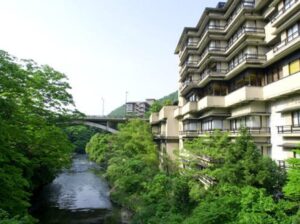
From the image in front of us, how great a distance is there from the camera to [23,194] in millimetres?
12859

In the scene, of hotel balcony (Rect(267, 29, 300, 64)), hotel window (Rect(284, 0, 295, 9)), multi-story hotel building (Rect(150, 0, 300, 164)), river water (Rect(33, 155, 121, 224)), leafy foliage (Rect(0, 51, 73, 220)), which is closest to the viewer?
leafy foliage (Rect(0, 51, 73, 220))

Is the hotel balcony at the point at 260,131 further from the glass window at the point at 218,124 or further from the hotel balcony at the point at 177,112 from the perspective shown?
the hotel balcony at the point at 177,112

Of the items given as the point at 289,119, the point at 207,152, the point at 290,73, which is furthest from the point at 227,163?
the point at 290,73

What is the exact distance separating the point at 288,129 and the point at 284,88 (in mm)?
2949

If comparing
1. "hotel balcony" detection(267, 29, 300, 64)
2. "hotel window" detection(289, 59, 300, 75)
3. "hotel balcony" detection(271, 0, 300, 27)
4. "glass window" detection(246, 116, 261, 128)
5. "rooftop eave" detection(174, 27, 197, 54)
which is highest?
"rooftop eave" detection(174, 27, 197, 54)

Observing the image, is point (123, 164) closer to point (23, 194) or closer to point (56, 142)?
point (56, 142)

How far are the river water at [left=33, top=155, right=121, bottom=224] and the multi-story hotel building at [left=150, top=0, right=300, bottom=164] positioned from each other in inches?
535

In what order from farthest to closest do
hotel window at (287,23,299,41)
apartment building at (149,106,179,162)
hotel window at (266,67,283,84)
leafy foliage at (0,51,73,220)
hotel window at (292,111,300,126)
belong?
apartment building at (149,106,179,162), hotel window at (266,67,283,84), hotel window at (287,23,299,41), hotel window at (292,111,300,126), leafy foliage at (0,51,73,220)

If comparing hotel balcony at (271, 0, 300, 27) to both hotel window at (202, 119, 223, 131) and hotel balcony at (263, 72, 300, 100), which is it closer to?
hotel balcony at (263, 72, 300, 100)

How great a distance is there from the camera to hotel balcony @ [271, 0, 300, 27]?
20.8 m

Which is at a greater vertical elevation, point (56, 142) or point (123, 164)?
point (56, 142)

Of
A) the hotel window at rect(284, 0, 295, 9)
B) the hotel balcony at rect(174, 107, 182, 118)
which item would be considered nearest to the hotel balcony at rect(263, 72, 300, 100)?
the hotel window at rect(284, 0, 295, 9)

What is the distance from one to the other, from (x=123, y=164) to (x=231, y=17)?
22.4 metres

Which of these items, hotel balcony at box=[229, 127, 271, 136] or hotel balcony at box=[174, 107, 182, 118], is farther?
hotel balcony at box=[174, 107, 182, 118]
